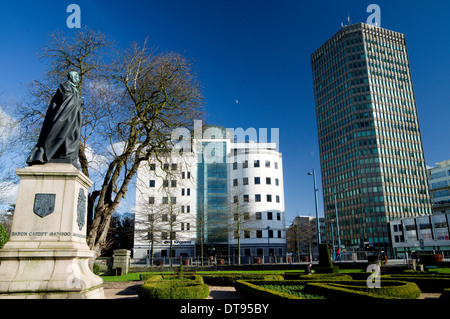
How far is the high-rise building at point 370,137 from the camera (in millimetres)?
104562

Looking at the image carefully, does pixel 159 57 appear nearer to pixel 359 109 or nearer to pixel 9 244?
pixel 9 244

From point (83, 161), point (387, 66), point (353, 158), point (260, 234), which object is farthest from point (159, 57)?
point (387, 66)

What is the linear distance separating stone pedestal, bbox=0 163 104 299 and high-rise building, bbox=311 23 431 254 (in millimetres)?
100818

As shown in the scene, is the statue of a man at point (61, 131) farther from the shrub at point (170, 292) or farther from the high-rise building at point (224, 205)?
the high-rise building at point (224, 205)

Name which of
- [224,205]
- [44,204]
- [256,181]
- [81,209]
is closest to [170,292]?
[81,209]

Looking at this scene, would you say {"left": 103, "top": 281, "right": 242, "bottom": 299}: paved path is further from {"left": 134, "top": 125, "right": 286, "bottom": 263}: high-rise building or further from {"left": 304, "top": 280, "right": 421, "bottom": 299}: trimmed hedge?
{"left": 134, "top": 125, "right": 286, "bottom": 263}: high-rise building

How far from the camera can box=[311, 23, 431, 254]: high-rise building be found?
105m

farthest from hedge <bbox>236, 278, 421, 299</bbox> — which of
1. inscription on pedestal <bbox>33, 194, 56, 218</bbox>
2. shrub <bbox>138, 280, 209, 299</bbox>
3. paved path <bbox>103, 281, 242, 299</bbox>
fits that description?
inscription on pedestal <bbox>33, 194, 56, 218</bbox>

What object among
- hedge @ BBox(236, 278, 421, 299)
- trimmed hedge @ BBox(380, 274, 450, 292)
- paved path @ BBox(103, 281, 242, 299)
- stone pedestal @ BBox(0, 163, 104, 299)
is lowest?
paved path @ BBox(103, 281, 242, 299)

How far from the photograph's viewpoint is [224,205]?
58.2m

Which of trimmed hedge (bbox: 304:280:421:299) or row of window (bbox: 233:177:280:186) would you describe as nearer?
trimmed hedge (bbox: 304:280:421:299)

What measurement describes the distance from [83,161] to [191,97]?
7509 mm

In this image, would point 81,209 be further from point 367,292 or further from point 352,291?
point 367,292
